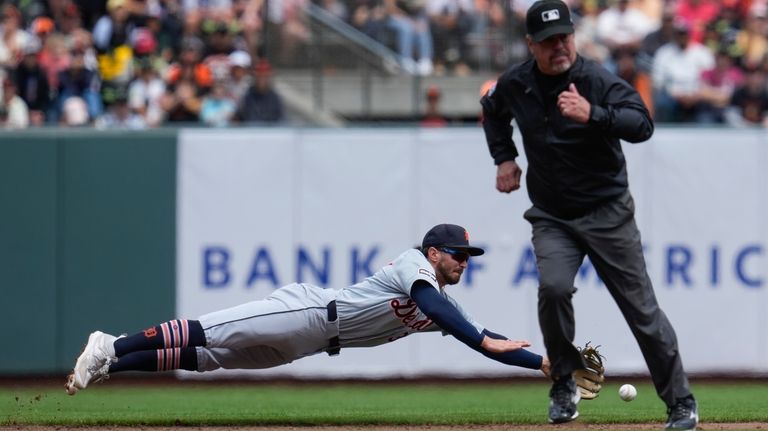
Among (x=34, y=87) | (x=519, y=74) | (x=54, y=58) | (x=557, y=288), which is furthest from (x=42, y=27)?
(x=557, y=288)

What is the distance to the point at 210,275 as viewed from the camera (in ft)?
37.8

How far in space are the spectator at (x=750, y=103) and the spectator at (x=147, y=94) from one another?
597 centimetres

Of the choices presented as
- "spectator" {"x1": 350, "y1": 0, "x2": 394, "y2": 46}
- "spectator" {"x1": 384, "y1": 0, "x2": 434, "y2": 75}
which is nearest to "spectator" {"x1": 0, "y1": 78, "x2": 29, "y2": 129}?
"spectator" {"x1": 350, "y1": 0, "x2": 394, "y2": 46}

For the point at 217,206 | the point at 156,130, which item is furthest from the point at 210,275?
the point at 156,130

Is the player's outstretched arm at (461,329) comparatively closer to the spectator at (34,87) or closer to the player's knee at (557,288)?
the player's knee at (557,288)

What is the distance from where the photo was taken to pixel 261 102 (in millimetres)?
12742

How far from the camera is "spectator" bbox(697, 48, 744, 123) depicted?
13.3 m

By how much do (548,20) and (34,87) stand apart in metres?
7.88

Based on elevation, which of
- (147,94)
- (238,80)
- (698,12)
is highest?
(698,12)

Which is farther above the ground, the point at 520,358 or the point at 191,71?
the point at 191,71

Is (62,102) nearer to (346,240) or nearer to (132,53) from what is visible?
(132,53)

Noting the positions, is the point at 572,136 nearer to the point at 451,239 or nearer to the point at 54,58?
the point at 451,239

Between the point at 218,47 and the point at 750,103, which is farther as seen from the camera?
the point at 218,47

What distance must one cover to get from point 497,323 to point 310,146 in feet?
7.77
